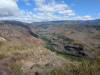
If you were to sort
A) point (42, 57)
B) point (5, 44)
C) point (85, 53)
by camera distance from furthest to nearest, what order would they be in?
point (85, 53) < point (5, 44) < point (42, 57)

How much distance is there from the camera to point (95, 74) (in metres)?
45.2

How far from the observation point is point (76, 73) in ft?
150

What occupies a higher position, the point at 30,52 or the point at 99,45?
the point at 30,52

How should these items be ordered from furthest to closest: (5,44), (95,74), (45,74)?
(5,44)
(95,74)
(45,74)

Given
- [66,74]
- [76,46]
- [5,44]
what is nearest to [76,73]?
[66,74]

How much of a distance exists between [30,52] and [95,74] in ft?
163

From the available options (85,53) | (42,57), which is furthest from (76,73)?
(85,53)

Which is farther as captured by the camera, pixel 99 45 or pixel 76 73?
pixel 99 45

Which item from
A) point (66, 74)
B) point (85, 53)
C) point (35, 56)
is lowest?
point (85, 53)

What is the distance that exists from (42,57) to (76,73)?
38.2 meters

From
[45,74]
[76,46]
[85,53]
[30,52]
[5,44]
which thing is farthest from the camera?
[76,46]

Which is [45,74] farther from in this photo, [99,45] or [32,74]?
[99,45]

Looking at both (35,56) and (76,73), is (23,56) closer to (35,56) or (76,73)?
(35,56)

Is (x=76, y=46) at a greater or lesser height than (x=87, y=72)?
lesser
